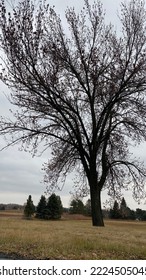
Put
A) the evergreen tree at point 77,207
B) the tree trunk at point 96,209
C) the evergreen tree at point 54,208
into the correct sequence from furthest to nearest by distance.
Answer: the evergreen tree at point 77,207 → the evergreen tree at point 54,208 → the tree trunk at point 96,209

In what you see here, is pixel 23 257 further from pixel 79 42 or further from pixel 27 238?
pixel 79 42

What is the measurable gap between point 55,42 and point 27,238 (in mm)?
13617

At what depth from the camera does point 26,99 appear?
2194 centimetres

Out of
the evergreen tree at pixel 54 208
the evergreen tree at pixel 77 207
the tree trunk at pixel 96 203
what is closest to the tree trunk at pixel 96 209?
the tree trunk at pixel 96 203

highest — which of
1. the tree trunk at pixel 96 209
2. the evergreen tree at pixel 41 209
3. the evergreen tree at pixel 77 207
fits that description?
the evergreen tree at pixel 77 207

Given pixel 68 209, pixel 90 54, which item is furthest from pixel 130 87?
pixel 68 209

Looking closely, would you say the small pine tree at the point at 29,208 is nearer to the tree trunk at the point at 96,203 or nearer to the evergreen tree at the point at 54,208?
the evergreen tree at the point at 54,208

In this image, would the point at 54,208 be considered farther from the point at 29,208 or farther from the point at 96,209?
the point at 96,209

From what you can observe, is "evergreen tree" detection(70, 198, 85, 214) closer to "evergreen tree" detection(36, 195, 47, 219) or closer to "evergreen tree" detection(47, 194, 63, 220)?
"evergreen tree" detection(47, 194, 63, 220)

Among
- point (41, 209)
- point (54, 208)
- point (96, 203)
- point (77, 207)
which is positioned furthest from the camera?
point (77, 207)

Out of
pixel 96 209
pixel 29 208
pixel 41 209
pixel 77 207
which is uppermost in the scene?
pixel 77 207

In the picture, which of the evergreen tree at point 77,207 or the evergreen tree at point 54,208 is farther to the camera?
the evergreen tree at point 77,207

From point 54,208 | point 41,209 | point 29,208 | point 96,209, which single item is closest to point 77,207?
point 54,208

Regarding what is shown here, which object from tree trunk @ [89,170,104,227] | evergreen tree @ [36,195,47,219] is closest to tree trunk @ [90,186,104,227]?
tree trunk @ [89,170,104,227]
